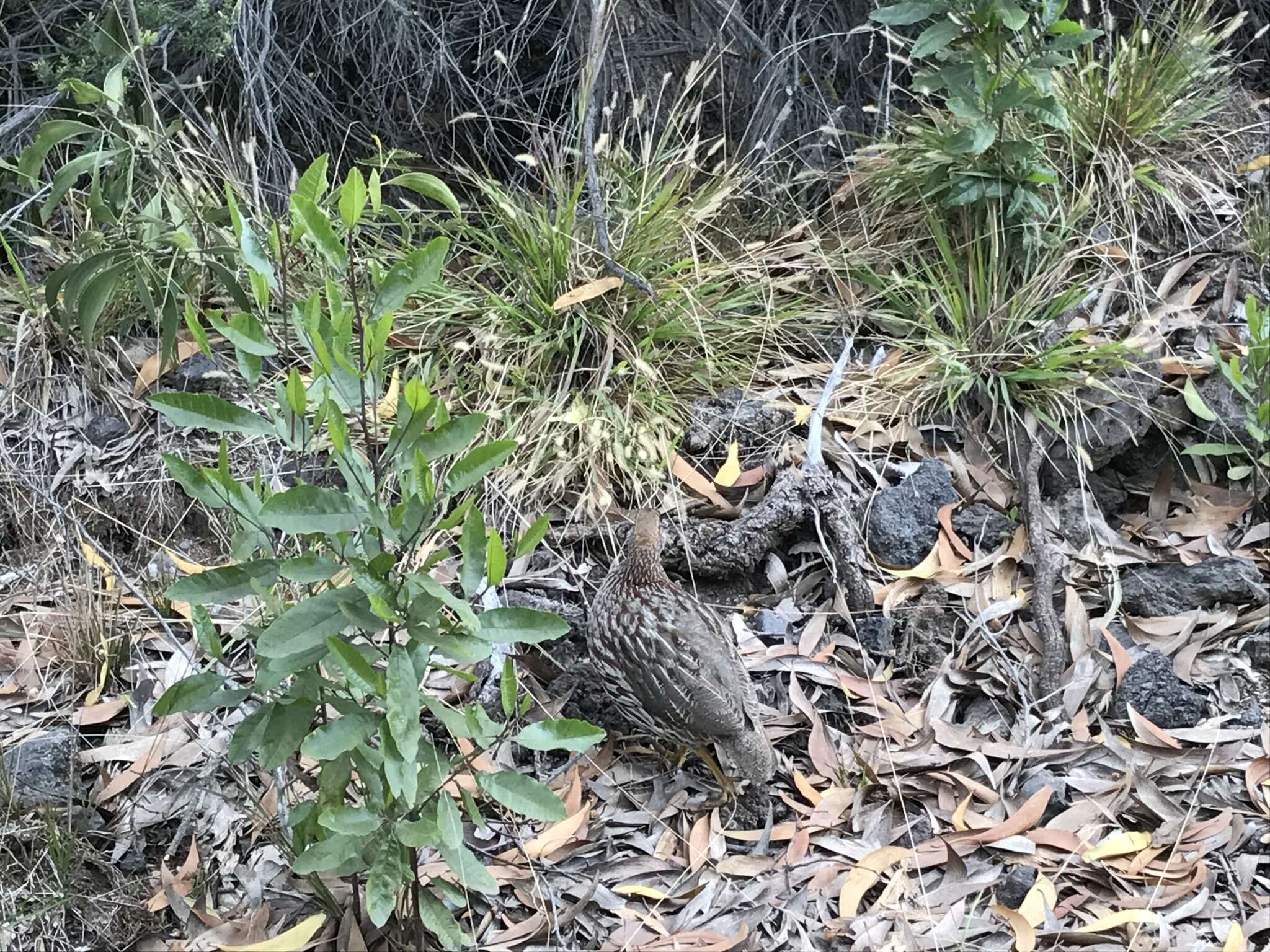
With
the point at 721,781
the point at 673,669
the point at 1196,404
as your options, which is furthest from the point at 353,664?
the point at 1196,404

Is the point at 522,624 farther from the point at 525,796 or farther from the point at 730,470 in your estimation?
the point at 730,470

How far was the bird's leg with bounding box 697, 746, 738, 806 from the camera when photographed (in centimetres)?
334

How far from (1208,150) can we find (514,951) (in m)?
4.06

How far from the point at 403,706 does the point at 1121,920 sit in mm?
1821

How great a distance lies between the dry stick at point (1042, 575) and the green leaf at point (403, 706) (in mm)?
1971

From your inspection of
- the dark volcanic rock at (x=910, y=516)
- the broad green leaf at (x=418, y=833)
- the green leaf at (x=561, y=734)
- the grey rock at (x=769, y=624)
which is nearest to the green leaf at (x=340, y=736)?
the broad green leaf at (x=418, y=833)

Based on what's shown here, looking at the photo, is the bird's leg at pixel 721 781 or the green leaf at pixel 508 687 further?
the bird's leg at pixel 721 781

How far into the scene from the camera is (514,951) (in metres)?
3.01

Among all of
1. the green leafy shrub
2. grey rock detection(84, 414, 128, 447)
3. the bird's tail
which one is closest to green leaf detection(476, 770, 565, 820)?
the green leafy shrub

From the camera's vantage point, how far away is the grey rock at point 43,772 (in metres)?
3.21

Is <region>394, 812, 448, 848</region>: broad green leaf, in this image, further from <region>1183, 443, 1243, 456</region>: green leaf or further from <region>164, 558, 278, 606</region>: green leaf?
<region>1183, 443, 1243, 456</region>: green leaf

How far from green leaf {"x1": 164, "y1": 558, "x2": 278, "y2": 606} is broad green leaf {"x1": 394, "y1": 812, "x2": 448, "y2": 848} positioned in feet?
1.90

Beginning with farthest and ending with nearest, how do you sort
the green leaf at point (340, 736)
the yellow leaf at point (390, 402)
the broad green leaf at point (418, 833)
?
1. the yellow leaf at point (390, 402)
2. the broad green leaf at point (418, 833)
3. the green leaf at point (340, 736)

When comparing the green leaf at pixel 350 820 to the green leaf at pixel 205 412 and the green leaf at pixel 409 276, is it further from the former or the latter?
the green leaf at pixel 409 276
